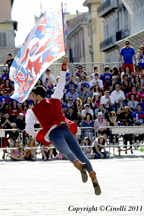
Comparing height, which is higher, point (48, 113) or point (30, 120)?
point (48, 113)

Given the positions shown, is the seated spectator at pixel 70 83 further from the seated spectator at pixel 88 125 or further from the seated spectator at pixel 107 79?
the seated spectator at pixel 88 125

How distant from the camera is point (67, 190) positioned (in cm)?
988

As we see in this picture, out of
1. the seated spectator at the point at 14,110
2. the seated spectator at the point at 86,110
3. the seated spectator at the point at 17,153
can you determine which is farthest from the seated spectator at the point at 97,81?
the seated spectator at the point at 17,153

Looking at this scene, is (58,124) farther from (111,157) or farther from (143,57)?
A: (143,57)

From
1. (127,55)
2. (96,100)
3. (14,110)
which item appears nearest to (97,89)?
(96,100)

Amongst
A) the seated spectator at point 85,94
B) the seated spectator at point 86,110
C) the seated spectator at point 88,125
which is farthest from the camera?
the seated spectator at point 85,94

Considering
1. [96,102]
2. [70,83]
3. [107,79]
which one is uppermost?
[107,79]

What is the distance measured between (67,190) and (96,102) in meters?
10.3

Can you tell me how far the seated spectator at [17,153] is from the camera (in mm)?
17248

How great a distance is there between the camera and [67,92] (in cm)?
2108

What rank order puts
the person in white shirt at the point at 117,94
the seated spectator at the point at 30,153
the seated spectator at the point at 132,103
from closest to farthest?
1. the seated spectator at the point at 30,153
2. the seated spectator at the point at 132,103
3. the person in white shirt at the point at 117,94

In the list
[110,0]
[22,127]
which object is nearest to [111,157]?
[22,127]

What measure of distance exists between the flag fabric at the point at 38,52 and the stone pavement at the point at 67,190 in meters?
1.86

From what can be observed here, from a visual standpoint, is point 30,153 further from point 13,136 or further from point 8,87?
point 8,87
